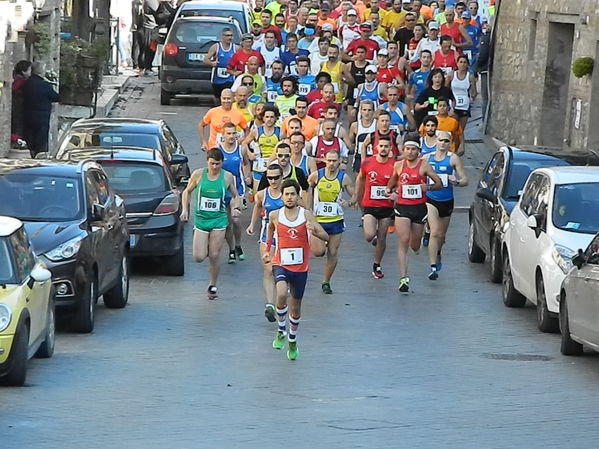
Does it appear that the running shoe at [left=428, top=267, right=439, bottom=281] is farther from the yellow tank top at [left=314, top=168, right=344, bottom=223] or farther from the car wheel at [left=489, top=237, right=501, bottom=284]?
the yellow tank top at [left=314, top=168, right=344, bottom=223]

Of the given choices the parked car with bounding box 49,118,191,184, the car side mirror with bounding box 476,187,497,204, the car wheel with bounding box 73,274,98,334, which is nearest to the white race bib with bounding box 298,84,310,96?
the parked car with bounding box 49,118,191,184

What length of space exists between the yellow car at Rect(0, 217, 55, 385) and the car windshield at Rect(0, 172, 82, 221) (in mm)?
2117

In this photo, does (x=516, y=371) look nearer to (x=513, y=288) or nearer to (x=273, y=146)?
(x=513, y=288)

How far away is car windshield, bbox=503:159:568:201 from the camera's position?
19984 millimetres

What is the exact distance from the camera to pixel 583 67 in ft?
89.4

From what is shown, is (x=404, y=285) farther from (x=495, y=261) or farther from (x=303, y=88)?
(x=303, y=88)

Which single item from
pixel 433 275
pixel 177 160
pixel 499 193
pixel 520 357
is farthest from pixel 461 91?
pixel 520 357

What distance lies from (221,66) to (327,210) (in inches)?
504

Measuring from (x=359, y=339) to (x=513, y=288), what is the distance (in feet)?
8.58

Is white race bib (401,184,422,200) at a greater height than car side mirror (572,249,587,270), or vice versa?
car side mirror (572,249,587,270)

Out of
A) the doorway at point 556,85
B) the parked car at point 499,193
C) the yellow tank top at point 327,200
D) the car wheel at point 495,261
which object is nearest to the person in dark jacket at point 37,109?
the parked car at point 499,193

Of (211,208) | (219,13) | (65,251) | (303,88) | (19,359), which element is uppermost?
(219,13)

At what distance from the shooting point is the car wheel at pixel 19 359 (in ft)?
42.1

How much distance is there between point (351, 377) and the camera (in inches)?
549
